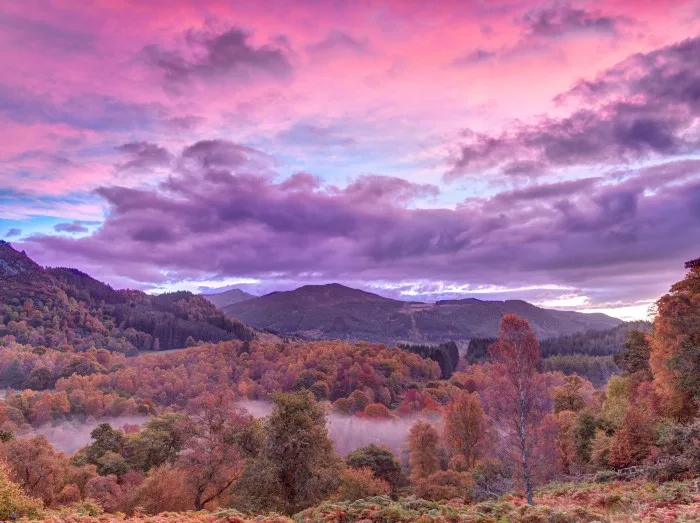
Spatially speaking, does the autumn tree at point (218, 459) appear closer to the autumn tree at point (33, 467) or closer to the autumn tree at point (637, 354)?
the autumn tree at point (33, 467)

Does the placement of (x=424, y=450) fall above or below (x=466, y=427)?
below

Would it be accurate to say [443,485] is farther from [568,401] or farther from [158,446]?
[158,446]

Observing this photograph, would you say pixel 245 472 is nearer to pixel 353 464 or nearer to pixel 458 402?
pixel 353 464

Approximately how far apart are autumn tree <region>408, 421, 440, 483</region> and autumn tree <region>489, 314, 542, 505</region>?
49.1 metres

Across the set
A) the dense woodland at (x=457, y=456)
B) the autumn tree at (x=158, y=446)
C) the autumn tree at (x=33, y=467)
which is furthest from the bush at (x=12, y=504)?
the autumn tree at (x=158, y=446)

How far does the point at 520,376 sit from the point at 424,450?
52600 millimetres

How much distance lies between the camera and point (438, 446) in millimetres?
76312

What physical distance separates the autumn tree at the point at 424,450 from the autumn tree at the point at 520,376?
161ft

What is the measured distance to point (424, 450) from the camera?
72.6m

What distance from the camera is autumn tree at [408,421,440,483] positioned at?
70.8 metres

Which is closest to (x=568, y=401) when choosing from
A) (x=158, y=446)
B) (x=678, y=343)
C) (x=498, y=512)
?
(x=678, y=343)

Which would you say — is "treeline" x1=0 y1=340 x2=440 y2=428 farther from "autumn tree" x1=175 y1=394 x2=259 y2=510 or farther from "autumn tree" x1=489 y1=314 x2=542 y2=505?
"autumn tree" x1=489 y1=314 x2=542 y2=505

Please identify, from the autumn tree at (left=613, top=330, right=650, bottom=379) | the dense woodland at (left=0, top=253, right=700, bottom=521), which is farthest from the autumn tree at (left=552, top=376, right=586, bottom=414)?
the autumn tree at (left=613, top=330, right=650, bottom=379)

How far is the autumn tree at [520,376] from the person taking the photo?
25.4 m
